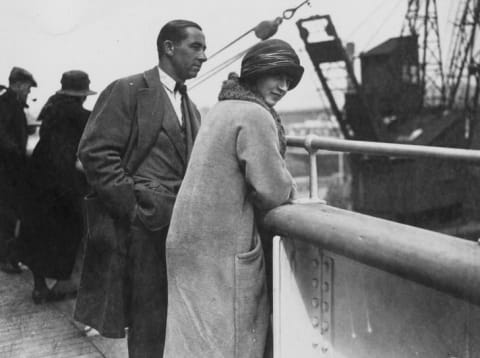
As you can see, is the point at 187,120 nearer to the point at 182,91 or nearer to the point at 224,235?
the point at 182,91

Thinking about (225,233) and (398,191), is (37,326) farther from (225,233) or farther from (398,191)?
(398,191)

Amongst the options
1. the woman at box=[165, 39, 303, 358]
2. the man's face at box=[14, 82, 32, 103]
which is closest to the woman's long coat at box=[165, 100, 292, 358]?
the woman at box=[165, 39, 303, 358]

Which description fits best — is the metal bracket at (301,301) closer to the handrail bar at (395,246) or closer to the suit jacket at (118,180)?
the handrail bar at (395,246)

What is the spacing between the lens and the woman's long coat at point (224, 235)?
6.65 ft

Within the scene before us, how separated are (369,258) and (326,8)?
2071cm

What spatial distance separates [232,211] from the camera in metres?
2.10

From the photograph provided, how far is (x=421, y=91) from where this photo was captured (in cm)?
2767

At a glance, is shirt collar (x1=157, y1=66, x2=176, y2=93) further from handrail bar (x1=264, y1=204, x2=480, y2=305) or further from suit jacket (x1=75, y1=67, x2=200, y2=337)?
handrail bar (x1=264, y1=204, x2=480, y2=305)

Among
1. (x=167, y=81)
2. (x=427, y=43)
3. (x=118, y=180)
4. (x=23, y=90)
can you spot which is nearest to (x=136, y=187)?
(x=118, y=180)

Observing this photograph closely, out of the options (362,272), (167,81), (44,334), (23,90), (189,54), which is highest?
(189,54)

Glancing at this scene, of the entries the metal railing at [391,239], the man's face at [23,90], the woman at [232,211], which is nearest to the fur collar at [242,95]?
the woman at [232,211]

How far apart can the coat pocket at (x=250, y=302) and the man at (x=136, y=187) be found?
49cm

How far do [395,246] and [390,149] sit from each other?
1.35 feet

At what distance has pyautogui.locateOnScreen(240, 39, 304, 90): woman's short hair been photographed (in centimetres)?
206
